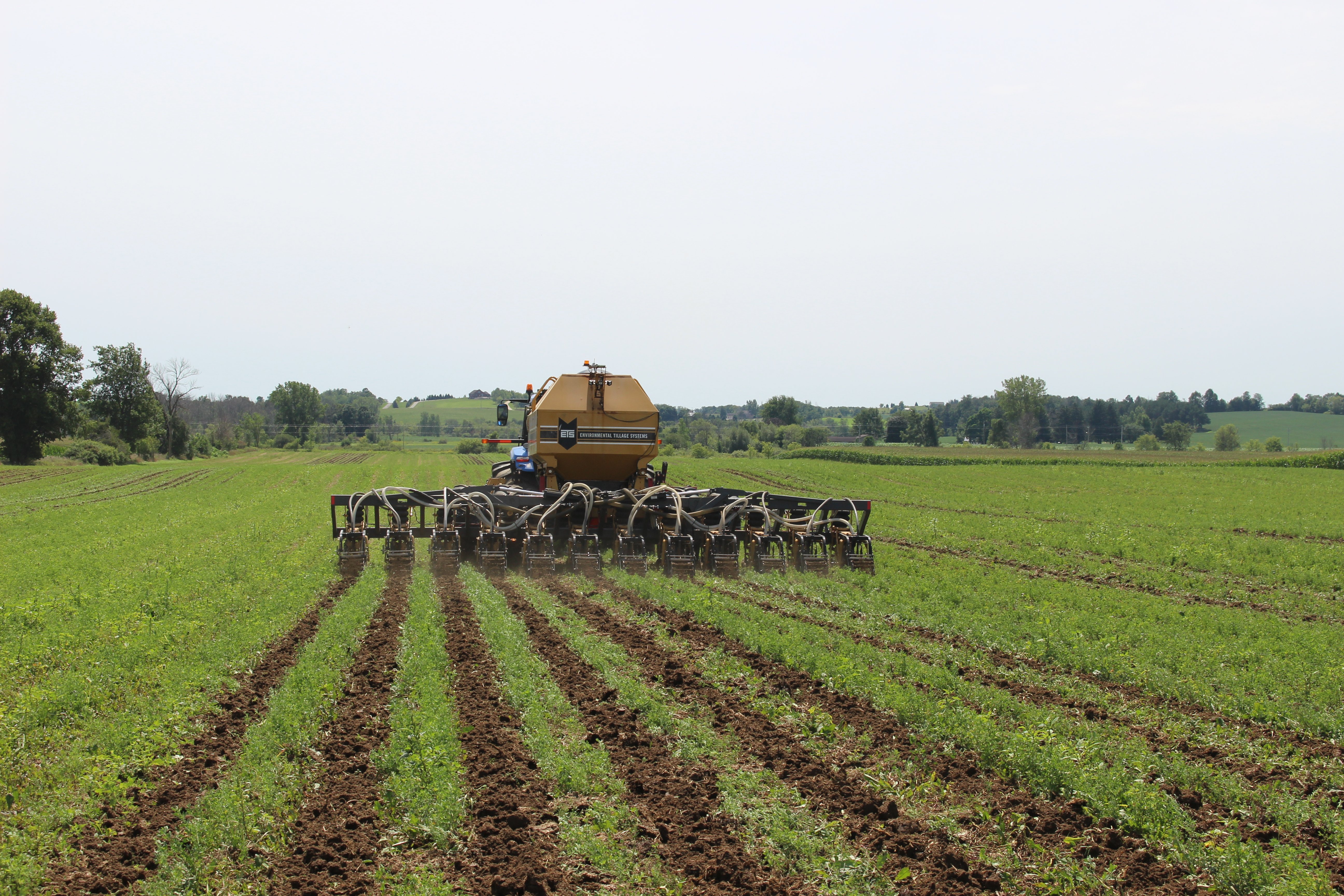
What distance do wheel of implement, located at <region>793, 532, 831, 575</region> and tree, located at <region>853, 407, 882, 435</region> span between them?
11000cm

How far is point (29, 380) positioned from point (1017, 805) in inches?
2499

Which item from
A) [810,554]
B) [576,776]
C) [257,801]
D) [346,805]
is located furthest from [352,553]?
[576,776]

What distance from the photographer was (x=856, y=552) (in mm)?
12680

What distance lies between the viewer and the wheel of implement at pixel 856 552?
494 inches

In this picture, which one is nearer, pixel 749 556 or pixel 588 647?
pixel 588 647

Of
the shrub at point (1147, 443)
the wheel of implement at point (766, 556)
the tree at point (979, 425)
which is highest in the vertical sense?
the tree at point (979, 425)

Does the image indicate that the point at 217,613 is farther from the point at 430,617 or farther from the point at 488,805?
the point at 488,805

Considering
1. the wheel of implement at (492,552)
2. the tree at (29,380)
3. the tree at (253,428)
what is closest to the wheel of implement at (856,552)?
the wheel of implement at (492,552)

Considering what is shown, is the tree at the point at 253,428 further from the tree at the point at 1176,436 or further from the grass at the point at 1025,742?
the tree at the point at 1176,436

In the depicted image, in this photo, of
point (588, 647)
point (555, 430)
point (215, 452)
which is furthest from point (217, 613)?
point (215, 452)

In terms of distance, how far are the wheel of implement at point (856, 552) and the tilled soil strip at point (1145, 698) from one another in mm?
2689

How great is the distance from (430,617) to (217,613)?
2794mm

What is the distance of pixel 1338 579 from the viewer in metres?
13.3

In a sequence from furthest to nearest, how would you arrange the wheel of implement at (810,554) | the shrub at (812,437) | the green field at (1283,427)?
the green field at (1283,427), the shrub at (812,437), the wheel of implement at (810,554)
